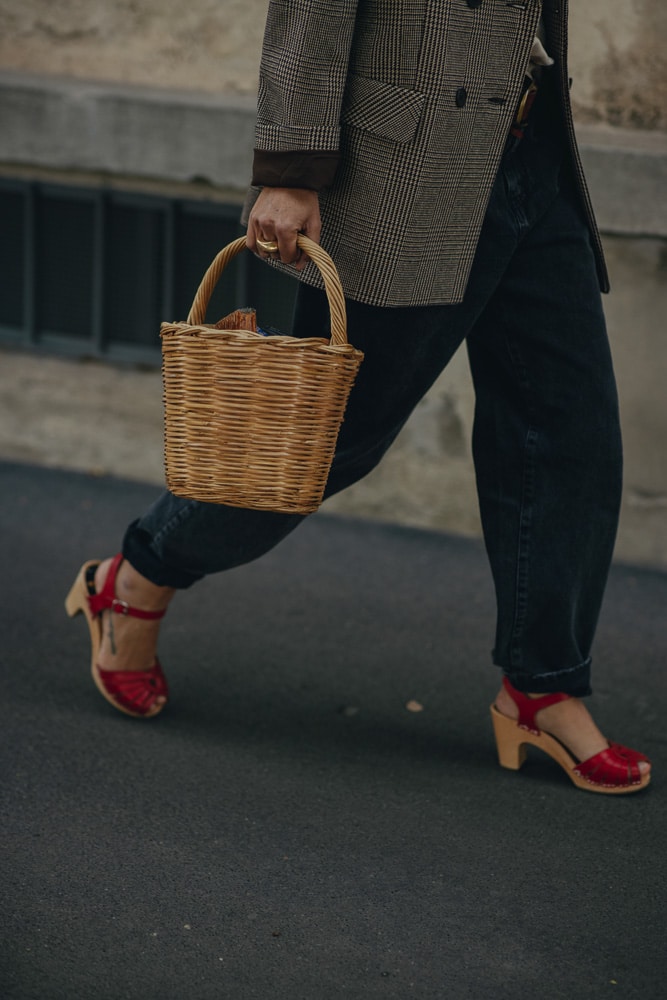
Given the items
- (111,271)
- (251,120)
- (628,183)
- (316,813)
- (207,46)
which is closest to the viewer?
(316,813)

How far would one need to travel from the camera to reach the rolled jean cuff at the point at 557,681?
2.47 m

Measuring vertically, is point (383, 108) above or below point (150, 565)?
above

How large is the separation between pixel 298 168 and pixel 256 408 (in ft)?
1.30

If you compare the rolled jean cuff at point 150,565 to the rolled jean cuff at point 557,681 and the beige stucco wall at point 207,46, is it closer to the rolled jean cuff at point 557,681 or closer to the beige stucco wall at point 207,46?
the rolled jean cuff at point 557,681

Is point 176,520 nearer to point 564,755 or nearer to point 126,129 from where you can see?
point 564,755

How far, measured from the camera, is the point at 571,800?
2.49 metres

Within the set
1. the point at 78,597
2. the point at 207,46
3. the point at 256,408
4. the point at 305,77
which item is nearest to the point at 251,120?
the point at 207,46

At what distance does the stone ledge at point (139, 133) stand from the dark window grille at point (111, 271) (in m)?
0.16

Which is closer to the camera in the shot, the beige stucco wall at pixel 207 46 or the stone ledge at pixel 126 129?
the beige stucco wall at pixel 207 46

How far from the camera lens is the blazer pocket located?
2.09 metres

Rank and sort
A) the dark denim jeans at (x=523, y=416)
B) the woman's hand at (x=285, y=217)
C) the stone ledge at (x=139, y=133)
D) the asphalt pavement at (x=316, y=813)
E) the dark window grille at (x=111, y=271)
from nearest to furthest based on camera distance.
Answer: the asphalt pavement at (x=316, y=813) → the woman's hand at (x=285, y=217) → the dark denim jeans at (x=523, y=416) → the stone ledge at (x=139, y=133) → the dark window grille at (x=111, y=271)

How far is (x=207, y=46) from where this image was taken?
3885 mm

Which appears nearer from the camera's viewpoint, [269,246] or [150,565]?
[269,246]

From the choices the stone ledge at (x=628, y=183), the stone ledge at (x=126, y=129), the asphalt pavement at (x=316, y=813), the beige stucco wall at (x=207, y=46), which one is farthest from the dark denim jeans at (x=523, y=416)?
the stone ledge at (x=126, y=129)
